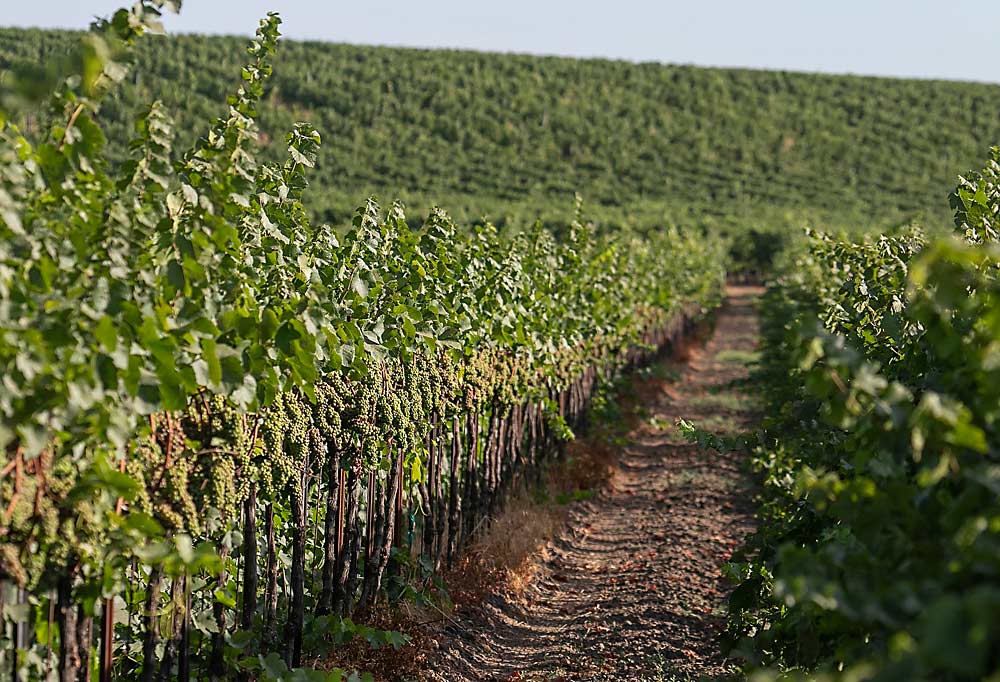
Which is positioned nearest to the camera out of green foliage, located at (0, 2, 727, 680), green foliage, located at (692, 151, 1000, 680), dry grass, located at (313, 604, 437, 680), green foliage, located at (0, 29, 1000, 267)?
green foliage, located at (692, 151, 1000, 680)

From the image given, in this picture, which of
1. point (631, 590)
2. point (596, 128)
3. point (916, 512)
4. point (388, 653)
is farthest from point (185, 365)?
point (596, 128)

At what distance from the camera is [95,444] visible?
3.45 m

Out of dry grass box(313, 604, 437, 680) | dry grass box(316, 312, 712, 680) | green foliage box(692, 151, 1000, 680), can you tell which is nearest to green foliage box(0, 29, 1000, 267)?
dry grass box(316, 312, 712, 680)

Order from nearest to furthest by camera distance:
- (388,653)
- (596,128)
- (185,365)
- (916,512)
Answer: (916,512) < (185,365) < (388,653) < (596,128)

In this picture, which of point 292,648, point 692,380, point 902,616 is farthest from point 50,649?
point 692,380

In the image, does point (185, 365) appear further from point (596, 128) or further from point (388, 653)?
point (596, 128)

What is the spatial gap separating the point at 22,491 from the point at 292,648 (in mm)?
2326

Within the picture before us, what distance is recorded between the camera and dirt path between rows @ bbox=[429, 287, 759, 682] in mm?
6656

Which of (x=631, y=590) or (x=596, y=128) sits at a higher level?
(x=596, y=128)

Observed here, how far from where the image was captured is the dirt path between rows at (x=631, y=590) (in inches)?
262

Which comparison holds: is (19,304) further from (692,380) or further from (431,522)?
(692,380)

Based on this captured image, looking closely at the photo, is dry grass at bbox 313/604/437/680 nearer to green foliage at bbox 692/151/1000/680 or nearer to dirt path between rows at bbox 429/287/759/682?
dirt path between rows at bbox 429/287/759/682

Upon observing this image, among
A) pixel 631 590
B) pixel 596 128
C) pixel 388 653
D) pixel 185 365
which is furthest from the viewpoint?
pixel 596 128

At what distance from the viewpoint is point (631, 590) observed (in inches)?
321
